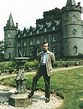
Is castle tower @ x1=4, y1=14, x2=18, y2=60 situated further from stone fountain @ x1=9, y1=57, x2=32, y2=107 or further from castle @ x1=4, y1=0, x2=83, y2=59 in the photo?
stone fountain @ x1=9, y1=57, x2=32, y2=107

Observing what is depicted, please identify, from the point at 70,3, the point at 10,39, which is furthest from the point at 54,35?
the point at 10,39

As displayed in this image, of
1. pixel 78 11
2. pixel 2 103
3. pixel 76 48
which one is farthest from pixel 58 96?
pixel 78 11

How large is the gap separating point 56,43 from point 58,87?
145ft

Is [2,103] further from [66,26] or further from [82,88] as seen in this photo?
[66,26]

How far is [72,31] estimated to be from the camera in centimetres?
4944

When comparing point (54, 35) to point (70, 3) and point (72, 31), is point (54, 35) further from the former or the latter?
point (70, 3)

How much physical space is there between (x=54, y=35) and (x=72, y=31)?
7579mm

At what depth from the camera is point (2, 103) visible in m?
7.94

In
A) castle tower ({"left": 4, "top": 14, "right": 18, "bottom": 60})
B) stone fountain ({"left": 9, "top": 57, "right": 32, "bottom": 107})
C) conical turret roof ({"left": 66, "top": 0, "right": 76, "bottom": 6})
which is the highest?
conical turret roof ({"left": 66, "top": 0, "right": 76, "bottom": 6})

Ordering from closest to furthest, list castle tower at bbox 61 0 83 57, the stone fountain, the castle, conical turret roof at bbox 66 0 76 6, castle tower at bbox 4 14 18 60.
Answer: the stone fountain
castle tower at bbox 61 0 83 57
the castle
conical turret roof at bbox 66 0 76 6
castle tower at bbox 4 14 18 60

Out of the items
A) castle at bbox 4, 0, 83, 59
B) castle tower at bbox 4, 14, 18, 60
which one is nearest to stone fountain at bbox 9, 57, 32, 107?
castle at bbox 4, 0, 83, 59

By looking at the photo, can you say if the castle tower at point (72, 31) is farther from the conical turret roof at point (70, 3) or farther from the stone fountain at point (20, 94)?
the stone fountain at point (20, 94)

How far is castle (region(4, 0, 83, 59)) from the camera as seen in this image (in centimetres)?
4931

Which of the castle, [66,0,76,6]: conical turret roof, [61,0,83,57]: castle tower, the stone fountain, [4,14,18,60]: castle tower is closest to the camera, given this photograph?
the stone fountain
